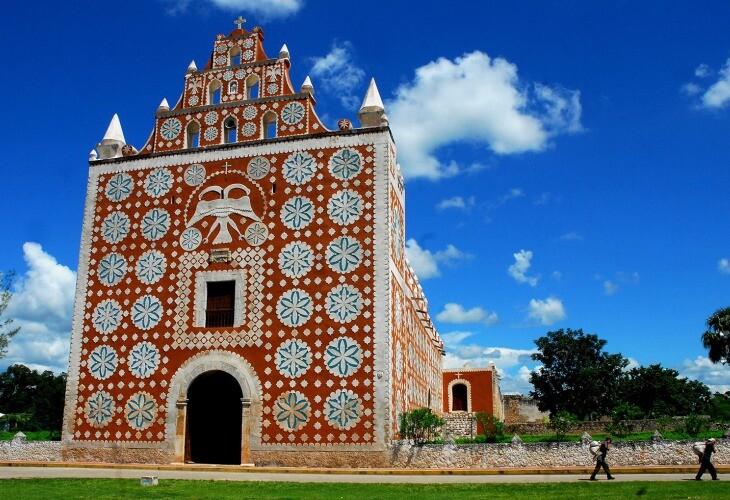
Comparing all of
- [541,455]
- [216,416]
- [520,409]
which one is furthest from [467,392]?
[541,455]

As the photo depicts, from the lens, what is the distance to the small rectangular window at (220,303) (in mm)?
22623

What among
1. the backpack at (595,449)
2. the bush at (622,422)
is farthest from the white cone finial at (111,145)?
the bush at (622,422)

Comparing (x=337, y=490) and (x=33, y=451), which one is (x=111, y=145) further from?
(x=337, y=490)

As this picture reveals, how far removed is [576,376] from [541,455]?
117 ft

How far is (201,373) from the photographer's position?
870 inches

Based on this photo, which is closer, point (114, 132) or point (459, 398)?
point (114, 132)

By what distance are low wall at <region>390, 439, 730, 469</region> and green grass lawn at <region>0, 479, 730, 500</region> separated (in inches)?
190

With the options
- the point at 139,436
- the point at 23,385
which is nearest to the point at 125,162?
the point at 139,436

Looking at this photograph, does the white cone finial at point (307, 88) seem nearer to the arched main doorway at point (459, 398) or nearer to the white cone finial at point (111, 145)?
the white cone finial at point (111, 145)

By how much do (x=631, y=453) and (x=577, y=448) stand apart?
1.50 meters

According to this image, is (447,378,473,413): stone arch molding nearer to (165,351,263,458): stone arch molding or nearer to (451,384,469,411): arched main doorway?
(451,384,469,411): arched main doorway

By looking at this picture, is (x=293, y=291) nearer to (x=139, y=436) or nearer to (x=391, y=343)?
(x=391, y=343)

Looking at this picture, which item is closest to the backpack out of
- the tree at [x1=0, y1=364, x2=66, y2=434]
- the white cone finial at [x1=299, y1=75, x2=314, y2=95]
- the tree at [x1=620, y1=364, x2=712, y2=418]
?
the white cone finial at [x1=299, y1=75, x2=314, y2=95]

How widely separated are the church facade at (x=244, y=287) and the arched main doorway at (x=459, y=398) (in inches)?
906
